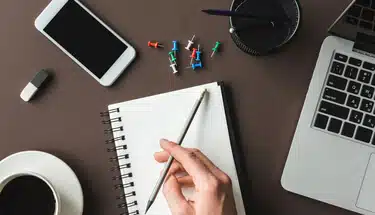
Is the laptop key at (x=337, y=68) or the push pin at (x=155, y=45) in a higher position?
the laptop key at (x=337, y=68)

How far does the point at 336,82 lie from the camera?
0.76 meters

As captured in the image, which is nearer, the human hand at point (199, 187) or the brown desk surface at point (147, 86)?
the human hand at point (199, 187)

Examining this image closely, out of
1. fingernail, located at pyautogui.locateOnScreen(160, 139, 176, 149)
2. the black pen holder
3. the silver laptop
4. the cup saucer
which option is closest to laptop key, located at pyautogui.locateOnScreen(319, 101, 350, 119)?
the silver laptop

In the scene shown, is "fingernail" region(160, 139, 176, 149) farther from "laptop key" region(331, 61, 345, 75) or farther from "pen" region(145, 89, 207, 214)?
"laptop key" region(331, 61, 345, 75)

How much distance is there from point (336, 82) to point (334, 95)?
20mm

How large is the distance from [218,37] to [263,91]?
113 mm

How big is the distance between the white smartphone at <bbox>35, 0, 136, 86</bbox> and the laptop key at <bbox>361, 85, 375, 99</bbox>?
1.18ft

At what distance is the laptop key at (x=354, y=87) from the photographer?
2.49ft

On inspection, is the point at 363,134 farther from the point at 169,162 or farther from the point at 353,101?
the point at 169,162

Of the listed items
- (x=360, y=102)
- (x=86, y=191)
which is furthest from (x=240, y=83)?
(x=86, y=191)

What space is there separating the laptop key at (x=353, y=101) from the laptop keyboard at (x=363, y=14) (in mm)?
107

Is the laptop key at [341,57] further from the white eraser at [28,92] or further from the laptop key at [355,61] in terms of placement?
the white eraser at [28,92]

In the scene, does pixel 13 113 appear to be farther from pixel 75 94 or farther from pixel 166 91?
pixel 166 91

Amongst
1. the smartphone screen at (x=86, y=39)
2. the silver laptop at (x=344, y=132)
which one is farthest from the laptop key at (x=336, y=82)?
the smartphone screen at (x=86, y=39)
